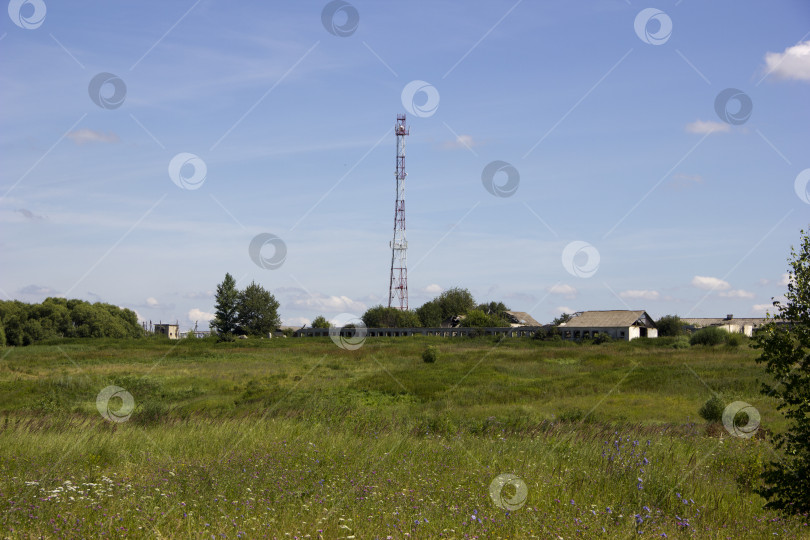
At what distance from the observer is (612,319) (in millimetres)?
88875

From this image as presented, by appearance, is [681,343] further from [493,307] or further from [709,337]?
[493,307]

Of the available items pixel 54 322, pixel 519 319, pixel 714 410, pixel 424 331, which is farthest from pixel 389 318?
pixel 714 410

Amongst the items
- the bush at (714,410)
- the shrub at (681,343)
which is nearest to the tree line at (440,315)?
the shrub at (681,343)

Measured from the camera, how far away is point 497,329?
10012 cm

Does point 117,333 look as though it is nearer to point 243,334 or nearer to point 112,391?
point 243,334

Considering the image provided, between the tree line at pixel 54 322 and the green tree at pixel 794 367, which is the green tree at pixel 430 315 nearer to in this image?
the tree line at pixel 54 322

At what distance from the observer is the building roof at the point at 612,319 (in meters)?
87.6

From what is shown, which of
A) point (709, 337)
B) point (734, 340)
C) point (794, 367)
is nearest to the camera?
point (794, 367)

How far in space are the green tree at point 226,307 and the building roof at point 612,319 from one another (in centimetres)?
5675

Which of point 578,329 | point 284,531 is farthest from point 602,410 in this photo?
point 578,329

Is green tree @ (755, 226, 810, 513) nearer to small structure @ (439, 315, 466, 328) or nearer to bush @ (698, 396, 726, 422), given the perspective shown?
bush @ (698, 396, 726, 422)

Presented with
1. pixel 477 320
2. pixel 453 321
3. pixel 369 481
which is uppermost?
pixel 453 321

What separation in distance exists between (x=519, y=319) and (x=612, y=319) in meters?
42.7

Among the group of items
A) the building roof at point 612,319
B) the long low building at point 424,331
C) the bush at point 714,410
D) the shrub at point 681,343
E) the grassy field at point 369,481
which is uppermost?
the building roof at point 612,319
